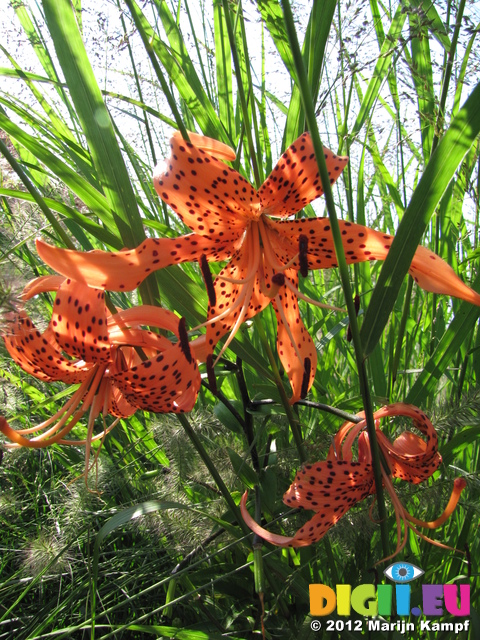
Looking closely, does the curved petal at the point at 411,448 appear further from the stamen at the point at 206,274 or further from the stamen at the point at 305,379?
the stamen at the point at 206,274

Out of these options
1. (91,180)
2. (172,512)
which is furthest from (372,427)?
(91,180)

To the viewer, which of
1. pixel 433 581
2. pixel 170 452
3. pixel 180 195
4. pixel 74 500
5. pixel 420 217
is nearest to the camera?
pixel 420 217

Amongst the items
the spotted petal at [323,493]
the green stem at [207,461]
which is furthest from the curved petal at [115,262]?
the spotted petal at [323,493]

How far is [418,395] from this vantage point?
1043 mm

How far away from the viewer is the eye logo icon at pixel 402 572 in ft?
3.14

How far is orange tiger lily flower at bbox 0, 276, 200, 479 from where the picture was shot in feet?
2.49

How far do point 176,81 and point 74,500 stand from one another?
2.68ft

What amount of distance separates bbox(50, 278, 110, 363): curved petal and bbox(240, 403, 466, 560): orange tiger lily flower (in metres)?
0.33

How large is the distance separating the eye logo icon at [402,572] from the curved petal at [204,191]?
0.62 meters

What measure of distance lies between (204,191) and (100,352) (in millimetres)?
276

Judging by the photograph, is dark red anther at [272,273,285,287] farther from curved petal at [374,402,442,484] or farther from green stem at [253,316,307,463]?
curved petal at [374,402,442,484]

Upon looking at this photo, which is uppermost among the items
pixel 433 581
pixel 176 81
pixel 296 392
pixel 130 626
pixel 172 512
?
pixel 176 81

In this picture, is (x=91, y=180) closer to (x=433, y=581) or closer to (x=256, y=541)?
(x=256, y=541)

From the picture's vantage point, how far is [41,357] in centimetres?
88
